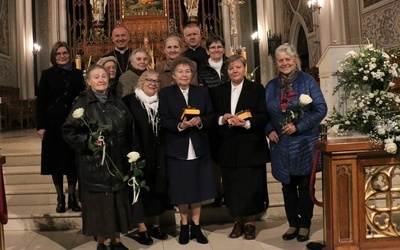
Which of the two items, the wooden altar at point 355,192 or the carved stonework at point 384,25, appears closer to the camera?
the wooden altar at point 355,192

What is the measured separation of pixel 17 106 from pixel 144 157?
10339 mm

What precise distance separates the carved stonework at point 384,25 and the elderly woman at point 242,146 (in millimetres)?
5268

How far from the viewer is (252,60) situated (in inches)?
677

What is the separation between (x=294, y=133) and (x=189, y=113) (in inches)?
36.0

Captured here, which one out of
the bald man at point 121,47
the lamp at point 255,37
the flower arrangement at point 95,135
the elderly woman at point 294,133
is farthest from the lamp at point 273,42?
the flower arrangement at point 95,135

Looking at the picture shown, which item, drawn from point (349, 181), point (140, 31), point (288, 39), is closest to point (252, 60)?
point (288, 39)

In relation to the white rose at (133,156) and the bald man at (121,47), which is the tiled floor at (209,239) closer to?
the white rose at (133,156)

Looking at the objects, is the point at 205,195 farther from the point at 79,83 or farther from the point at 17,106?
the point at 17,106

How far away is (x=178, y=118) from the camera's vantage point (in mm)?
3865

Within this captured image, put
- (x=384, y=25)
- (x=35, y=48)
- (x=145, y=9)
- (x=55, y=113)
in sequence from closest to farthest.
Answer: (x=55, y=113), (x=384, y=25), (x=35, y=48), (x=145, y=9)

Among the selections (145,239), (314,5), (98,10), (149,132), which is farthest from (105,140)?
(98,10)

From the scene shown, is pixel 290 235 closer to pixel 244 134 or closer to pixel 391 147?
pixel 244 134

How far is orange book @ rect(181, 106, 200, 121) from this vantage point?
3699 millimetres

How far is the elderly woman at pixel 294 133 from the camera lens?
375 centimetres
